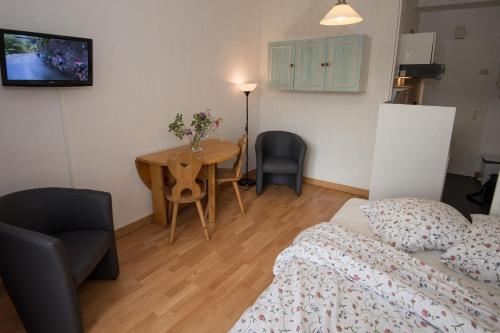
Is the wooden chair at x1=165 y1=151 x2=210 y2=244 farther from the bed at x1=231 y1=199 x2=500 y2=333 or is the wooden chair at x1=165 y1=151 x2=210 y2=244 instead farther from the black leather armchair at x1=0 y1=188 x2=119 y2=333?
the bed at x1=231 y1=199 x2=500 y2=333

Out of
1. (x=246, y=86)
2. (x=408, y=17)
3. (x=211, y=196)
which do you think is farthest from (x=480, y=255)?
(x=408, y=17)

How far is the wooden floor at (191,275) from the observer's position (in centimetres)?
202

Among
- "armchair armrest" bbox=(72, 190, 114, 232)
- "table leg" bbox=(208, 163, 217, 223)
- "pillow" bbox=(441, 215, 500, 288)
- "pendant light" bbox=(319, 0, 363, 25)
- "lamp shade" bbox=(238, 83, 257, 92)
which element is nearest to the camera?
"pillow" bbox=(441, 215, 500, 288)

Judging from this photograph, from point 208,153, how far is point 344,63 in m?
2.06

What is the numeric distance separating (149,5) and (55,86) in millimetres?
1282

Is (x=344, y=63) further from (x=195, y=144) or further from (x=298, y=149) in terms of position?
(x=195, y=144)

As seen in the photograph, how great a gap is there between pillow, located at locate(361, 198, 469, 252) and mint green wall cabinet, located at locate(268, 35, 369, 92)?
84.0 inches

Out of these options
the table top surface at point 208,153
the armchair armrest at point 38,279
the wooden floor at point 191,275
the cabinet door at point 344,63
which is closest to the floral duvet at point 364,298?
the wooden floor at point 191,275

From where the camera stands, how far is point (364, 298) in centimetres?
138

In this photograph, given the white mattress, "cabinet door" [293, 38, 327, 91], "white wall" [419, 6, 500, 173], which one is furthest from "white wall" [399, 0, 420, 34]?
the white mattress

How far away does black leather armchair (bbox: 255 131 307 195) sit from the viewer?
400 cm

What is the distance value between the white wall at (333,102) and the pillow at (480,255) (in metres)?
2.43

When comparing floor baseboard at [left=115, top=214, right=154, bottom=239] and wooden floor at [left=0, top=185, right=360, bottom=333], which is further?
floor baseboard at [left=115, top=214, right=154, bottom=239]

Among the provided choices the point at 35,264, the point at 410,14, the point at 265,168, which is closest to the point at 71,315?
the point at 35,264
